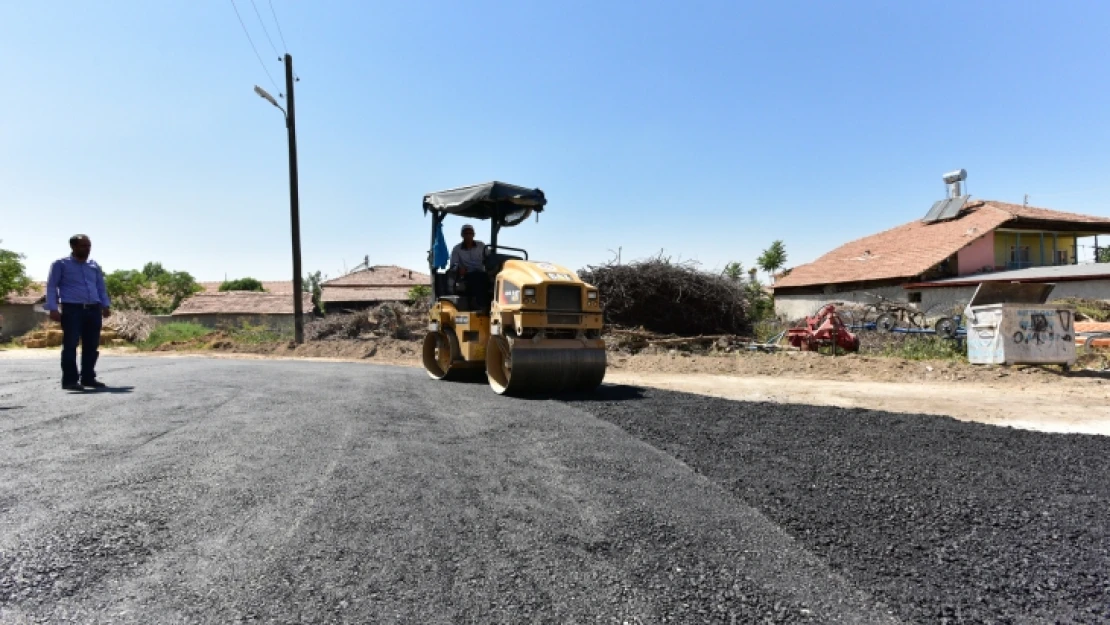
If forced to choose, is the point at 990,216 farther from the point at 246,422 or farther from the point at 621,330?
the point at 246,422

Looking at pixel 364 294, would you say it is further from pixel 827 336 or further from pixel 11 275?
pixel 827 336

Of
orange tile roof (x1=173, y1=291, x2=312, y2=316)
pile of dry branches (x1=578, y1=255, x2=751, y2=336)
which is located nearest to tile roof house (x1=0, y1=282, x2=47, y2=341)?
orange tile roof (x1=173, y1=291, x2=312, y2=316)

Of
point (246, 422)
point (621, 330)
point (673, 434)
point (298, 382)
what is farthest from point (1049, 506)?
point (621, 330)

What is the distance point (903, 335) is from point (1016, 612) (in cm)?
1349

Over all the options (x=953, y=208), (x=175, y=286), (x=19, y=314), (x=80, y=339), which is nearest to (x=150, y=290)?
(x=175, y=286)

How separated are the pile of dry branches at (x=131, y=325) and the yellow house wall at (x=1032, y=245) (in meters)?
32.2

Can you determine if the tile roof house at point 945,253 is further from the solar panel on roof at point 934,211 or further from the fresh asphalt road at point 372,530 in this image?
the fresh asphalt road at point 372,530

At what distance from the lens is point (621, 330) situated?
1492 centimetres

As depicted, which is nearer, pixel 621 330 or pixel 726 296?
pixel 621 330

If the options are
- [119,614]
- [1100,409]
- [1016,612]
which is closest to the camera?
[119,614]

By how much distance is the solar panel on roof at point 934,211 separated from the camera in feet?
93.8

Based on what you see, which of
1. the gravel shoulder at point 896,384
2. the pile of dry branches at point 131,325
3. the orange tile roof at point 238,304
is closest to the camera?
the gravel shoulder at point 896,384

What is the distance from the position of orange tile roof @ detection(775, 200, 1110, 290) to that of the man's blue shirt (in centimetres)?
2458

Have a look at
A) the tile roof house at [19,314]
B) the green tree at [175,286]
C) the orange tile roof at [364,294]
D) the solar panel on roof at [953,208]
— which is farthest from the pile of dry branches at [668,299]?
the green tree at [175,286]
